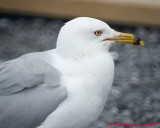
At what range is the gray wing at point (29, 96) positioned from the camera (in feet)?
5.22

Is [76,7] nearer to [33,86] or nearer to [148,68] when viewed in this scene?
[148,68]

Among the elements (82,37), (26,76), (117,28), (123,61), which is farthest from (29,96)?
(117,28)

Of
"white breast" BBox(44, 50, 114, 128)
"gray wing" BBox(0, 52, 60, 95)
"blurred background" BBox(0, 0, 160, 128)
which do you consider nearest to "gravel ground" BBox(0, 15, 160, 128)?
"blurred background" BBox(0, 0, 160, 128)

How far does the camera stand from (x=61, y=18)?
139 inches

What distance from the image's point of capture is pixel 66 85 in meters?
1.59

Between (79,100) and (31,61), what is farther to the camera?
(31,61)

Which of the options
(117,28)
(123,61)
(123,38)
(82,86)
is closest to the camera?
(82,86)

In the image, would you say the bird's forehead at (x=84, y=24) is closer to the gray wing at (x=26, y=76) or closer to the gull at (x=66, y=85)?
the gull at (x=66, y=85)

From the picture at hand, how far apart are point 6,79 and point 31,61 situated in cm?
17

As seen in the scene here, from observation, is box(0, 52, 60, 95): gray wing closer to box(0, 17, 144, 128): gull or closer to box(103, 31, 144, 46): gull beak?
box(0, 17, 144, 128): gull

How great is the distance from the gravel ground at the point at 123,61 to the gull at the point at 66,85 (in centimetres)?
87

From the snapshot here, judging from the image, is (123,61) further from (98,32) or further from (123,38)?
(98,32)

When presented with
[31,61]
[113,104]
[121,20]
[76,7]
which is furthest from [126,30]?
[31,61]

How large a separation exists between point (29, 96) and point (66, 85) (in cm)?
20
